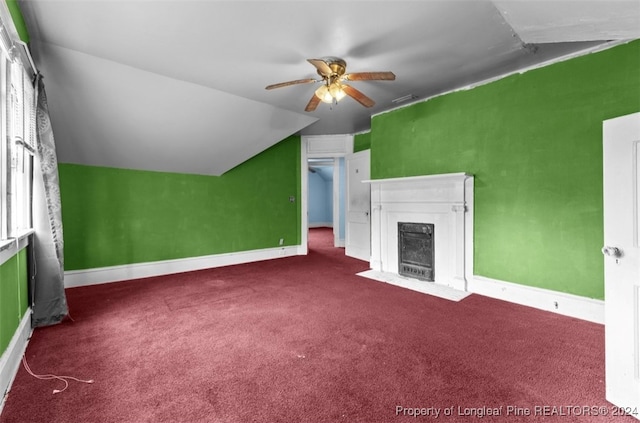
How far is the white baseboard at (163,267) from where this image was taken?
12.7ft

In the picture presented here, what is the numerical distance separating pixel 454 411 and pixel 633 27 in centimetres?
254

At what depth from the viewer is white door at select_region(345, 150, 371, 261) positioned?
5.64 metres

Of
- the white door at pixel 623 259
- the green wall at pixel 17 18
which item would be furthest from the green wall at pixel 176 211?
the white door at pixel 623 259

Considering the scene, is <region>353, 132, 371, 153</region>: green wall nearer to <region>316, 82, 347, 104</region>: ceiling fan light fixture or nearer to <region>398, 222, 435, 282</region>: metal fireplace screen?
<region>398, 222, 435, 282</region>: metal fireplace screen

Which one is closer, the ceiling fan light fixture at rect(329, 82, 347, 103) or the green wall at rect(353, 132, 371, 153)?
the ceiling fan light fixture at rect(329, 82, 347, 103)

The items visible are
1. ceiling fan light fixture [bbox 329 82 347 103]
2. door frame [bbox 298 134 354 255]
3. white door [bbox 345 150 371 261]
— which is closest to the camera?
ceiling fan light fixture [bbox 329 82 347 103]

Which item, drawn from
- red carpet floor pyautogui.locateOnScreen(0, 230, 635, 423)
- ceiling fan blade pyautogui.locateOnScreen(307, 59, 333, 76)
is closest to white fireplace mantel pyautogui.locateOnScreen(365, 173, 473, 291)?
red carpet floor pyautogui.locateOnScreen(0, 230, 635, 423)

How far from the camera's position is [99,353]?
6.95ft

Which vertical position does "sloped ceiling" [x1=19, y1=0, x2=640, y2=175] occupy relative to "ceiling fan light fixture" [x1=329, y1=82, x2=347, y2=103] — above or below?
above

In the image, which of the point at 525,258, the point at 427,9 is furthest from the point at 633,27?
the point at 525,258

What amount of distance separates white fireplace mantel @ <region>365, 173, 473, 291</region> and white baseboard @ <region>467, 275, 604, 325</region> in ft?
0.66

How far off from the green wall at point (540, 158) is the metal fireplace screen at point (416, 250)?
58cm

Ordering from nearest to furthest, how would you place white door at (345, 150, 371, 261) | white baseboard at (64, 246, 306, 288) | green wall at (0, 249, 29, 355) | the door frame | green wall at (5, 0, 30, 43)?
green wall at (0, 249, 29, 355) → green wall at (5, 0, 30, 43) → white baseboard at (64, 246, 306, 288) → white door at (345, 150, 371, 261) → the door frame

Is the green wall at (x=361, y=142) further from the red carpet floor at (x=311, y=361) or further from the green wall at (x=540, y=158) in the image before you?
the red carpet floor at (x=311, y=361)
